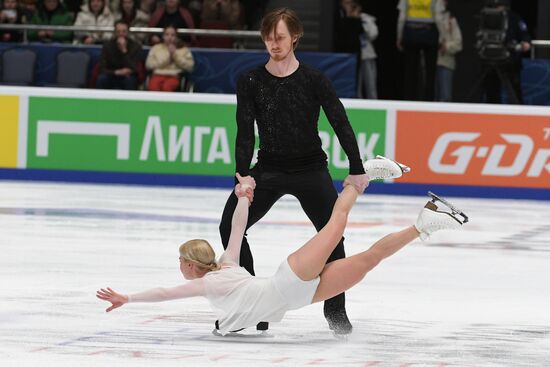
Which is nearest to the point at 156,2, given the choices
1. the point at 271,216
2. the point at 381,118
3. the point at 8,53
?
the point at 8,53

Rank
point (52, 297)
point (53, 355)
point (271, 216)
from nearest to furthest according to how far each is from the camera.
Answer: point (53, 355) → point (52, 297) → point (271, 216)

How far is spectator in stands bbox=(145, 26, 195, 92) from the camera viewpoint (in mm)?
14156

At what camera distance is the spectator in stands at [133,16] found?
49.3ft

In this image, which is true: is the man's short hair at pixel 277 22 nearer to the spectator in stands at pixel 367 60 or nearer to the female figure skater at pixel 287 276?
the female figure skater at pixel 287 276

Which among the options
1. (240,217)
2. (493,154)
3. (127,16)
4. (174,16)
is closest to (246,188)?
(240,217)

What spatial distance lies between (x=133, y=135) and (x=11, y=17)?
3.23 meters

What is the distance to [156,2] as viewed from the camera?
1620 cm

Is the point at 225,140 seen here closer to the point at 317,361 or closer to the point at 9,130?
the point at 9,130

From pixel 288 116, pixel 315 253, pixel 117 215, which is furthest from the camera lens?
pixel 117 215

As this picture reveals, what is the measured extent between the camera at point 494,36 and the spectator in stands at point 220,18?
318cm

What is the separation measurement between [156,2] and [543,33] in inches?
199

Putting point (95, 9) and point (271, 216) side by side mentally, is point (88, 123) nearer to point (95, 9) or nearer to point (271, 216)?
point (95, 9)

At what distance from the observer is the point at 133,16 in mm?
15164

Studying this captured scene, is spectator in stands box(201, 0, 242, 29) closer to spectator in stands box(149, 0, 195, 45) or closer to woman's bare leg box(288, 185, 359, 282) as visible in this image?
spectator in stands box(149, 0, 195, 45)
